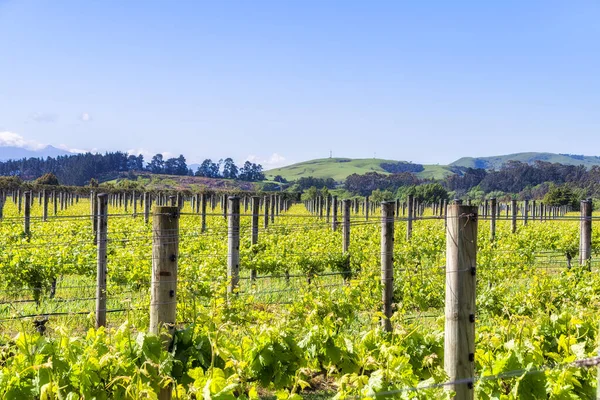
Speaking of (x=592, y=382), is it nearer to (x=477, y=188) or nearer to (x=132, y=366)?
(x=132, y=366)

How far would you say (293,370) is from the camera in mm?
4469

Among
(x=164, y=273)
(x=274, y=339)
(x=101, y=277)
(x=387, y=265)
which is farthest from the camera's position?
(x=101, y=277)

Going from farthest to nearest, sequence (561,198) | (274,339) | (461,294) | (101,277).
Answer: (561,198) → (101,277) → (274,339) → (461,294)

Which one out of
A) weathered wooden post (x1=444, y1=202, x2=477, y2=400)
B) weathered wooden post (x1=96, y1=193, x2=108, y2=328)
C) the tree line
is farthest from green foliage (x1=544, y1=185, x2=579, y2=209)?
the tree line

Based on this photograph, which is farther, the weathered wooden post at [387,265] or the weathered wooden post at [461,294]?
the weathered wooden post at [387,265]

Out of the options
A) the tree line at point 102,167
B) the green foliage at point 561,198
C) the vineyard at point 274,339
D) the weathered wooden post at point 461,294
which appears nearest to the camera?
the vineyard at point 274,339

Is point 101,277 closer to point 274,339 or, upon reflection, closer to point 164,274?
point 164,274

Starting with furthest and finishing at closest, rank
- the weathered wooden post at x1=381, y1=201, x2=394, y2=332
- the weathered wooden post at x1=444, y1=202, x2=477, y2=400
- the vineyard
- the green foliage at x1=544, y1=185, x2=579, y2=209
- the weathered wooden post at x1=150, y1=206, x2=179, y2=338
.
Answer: the green foliage at x1=544, y1=185, x2=579, y2=209
the weathered wooden post at x1=381, y1=201, x2=394, y2=332
the weathered wooden post at x1=150, y1=206, x2=179, y2=338
the weathered wooden post at x1=444, y1=202, x2=477, y2=400
the vineyard

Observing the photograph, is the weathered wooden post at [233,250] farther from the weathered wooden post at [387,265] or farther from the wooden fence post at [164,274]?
the wooden fence post at [164,274]

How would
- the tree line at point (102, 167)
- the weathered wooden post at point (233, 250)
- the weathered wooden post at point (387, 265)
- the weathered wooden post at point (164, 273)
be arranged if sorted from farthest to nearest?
the tree line at point (102, 167), the weathered wooden post at point (233, 250), the weathered wooden post at point (387, 265), the weathered wooden post at point (164, 273)

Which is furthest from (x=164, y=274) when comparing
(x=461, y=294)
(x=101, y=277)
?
(x=101, y=277)

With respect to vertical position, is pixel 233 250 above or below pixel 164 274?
below

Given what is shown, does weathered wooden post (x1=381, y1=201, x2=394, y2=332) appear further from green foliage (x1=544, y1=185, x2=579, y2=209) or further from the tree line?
the tree line

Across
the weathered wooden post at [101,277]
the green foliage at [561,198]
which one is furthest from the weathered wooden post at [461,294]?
the green foliage at [561,198]
